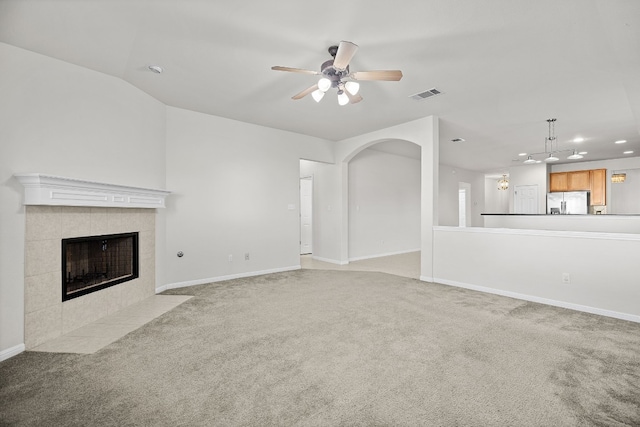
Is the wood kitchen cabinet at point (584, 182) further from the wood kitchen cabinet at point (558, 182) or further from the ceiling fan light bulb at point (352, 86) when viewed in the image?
the ceiling fan light bulb at point (352, 86)

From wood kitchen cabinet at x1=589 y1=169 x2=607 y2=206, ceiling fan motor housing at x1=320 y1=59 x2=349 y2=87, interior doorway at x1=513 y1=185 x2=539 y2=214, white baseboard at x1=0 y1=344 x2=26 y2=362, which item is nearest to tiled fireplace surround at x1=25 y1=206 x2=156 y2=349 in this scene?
white baseboard at x1=0 y1=344 x2=26 y2=362

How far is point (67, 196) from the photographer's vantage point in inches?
107

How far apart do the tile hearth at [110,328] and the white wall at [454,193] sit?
820 cm

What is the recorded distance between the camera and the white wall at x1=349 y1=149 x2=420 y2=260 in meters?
6.98

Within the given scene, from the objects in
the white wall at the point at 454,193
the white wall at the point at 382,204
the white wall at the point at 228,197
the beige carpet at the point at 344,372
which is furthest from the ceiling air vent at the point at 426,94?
the white wall at the point at 454,193

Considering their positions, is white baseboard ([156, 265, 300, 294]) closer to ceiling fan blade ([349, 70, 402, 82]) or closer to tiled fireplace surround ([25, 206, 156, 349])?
tiled fireplace surround ([25, 206, 156, 349])

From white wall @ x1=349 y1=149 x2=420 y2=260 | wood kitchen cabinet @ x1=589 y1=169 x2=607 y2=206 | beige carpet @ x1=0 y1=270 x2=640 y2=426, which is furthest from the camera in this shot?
wood kitchen cabinet @ x1=589 y1=169 x2=607 y2=206

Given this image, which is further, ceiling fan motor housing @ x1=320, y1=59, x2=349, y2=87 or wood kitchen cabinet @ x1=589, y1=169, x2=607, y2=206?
wood kitchen cabinet @ x1=589, y1=169, x2=607, y2=206

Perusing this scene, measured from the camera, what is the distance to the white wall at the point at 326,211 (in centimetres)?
650

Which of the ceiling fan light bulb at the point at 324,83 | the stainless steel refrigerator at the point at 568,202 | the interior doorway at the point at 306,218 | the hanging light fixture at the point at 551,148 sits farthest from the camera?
the stainless steel refrigerator at the point at 568,202

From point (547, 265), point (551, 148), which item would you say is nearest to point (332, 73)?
point (547, 265)

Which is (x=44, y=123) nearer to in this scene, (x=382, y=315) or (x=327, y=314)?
(x=327, y=314)

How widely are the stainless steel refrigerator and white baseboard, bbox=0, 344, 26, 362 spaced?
1091 cm

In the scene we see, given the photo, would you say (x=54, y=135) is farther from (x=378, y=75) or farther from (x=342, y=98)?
(x=378, y=75)
